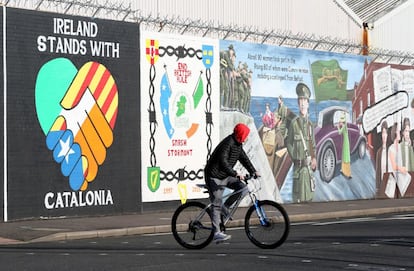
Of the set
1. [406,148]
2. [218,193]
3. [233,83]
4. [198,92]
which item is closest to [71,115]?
[198,92]

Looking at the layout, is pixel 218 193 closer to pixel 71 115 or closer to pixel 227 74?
pixel 71 115

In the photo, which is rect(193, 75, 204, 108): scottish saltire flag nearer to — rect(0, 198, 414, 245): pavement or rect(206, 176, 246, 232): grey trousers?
rect(0, 198, 414, 245): pavement

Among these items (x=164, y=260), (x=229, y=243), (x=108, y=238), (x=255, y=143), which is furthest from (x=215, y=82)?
(x=164, y=260)

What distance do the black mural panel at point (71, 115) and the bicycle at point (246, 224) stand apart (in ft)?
23.2

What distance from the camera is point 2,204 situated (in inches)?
819

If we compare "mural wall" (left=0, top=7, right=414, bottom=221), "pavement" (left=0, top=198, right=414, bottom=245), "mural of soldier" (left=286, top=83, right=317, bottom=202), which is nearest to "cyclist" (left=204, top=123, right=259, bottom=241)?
"pavement" (left=0, top=198, right=414, bottom=245)

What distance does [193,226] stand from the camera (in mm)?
15109

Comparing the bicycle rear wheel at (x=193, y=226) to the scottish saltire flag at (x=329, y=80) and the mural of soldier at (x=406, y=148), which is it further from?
the mural of soldier at (x=406, y=148)

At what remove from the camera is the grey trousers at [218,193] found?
1491 centimetres

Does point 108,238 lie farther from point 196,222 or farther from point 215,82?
point 215,82

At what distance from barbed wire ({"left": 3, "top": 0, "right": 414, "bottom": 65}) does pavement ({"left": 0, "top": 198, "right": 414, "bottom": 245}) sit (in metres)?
5.10

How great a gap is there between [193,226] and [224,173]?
1.02 m

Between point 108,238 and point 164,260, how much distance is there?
4.88 metres

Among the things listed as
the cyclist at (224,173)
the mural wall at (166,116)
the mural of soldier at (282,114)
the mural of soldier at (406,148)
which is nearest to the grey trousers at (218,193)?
the cyclist at (224,173)
